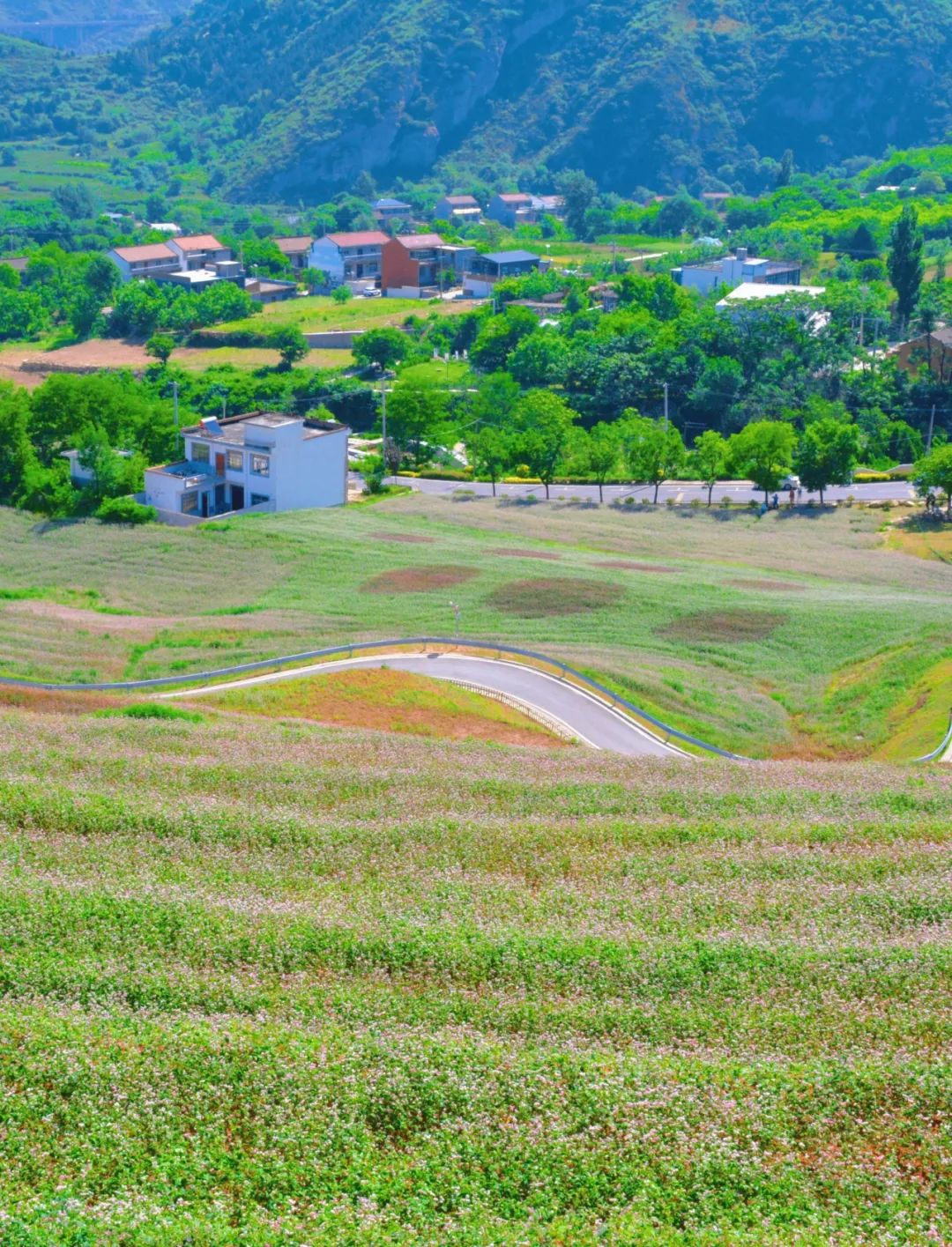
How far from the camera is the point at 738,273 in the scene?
14150cm

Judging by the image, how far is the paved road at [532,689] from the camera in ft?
128

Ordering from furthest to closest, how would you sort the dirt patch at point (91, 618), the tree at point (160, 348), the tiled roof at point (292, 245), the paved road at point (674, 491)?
the tiled roof at point (292, 245)
the tree at point (160, 348)
the paved road at point (674, 491)
the dirt patch at point (91, 618)

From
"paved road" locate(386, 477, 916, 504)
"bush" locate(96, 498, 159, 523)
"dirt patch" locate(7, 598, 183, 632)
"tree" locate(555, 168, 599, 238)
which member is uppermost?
"tree" locate(555, 168, 599, 238)

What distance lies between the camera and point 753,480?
80.6 metres

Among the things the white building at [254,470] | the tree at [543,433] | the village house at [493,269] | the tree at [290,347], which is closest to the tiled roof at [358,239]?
the village house at [493,269]

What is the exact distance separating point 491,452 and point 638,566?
24.7 meters

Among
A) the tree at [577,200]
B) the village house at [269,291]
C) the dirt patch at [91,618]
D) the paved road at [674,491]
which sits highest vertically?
the tree at [577,200]

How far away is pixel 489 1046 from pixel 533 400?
79.8m

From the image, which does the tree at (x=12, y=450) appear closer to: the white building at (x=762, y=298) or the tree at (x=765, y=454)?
the tree at (x=765, y=454)

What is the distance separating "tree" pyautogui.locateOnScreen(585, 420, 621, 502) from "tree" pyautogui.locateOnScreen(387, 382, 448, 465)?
32.3 ft

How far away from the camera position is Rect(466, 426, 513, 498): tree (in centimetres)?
8475

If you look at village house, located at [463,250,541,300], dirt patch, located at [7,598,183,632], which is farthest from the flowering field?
village house, located at [463,250,541,300]

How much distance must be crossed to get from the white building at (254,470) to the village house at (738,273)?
2811 inches

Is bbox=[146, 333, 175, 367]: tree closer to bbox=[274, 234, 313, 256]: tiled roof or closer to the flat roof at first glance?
the flat roof
